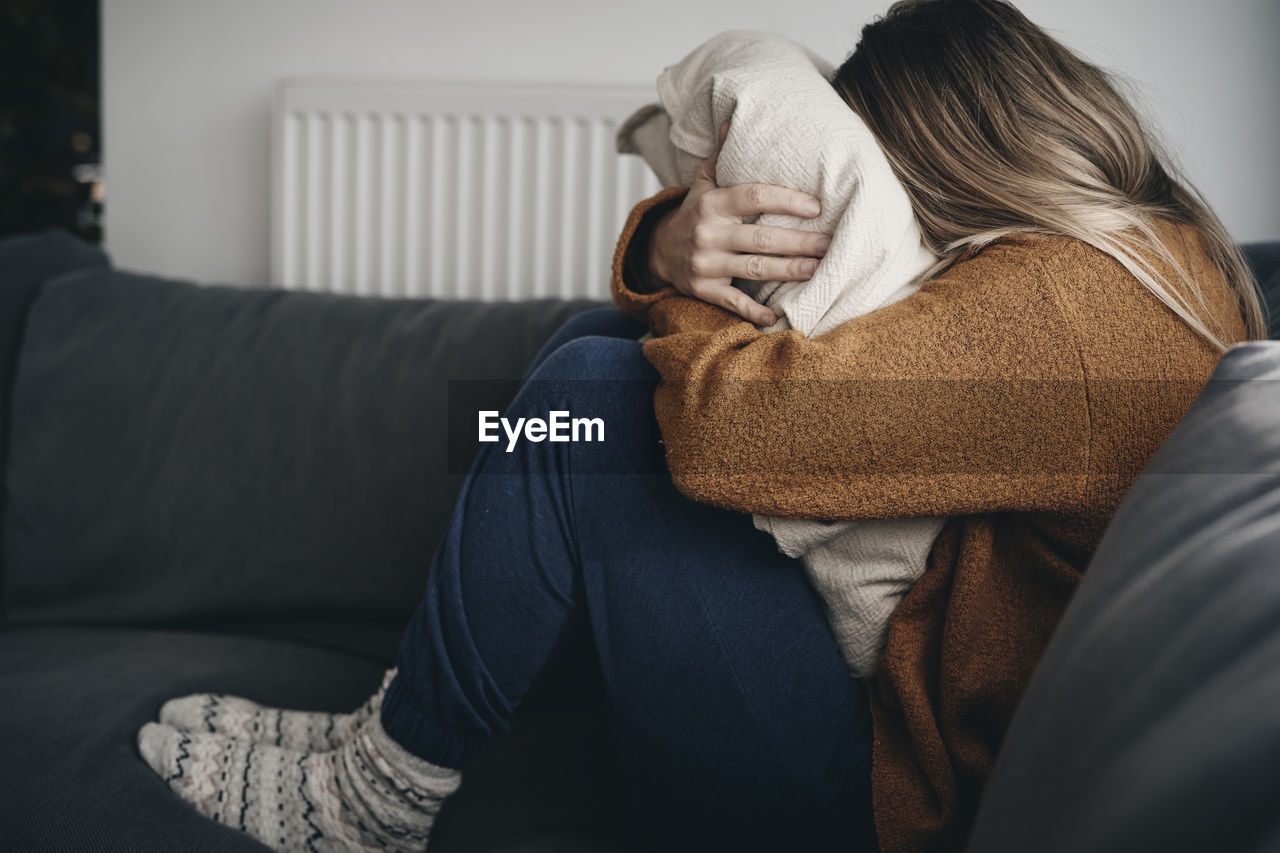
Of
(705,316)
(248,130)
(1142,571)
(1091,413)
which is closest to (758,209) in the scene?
(705,316)

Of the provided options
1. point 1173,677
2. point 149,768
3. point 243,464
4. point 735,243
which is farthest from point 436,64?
point 1173,677

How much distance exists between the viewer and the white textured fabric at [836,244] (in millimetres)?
566

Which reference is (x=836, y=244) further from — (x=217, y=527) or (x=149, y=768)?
(x=217, y=527)

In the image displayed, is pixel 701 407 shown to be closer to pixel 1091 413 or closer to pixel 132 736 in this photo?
pixel 1091 413

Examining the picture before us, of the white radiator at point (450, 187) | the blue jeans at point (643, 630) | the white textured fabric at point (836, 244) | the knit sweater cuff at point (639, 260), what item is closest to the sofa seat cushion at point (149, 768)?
the blue jeans at point (643, 630)

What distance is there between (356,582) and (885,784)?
656 mm

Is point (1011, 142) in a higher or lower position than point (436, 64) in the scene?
lower

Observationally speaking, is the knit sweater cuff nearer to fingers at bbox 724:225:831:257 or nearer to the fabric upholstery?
fingers at bbox 724:225:831:257

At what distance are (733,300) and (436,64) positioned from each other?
0.96m

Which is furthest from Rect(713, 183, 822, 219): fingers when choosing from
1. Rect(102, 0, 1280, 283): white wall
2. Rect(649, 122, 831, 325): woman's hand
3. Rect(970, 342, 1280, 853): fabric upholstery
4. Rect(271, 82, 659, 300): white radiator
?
Rect(271, 82, 659, 300): white radiator

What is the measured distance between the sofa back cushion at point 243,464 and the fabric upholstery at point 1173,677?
0.73 meters

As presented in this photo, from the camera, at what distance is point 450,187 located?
1.38 m

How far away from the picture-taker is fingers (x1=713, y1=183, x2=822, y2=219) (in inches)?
23.6

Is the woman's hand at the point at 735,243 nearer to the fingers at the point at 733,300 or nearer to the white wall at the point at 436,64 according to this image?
the fingers at the point at 733,300
